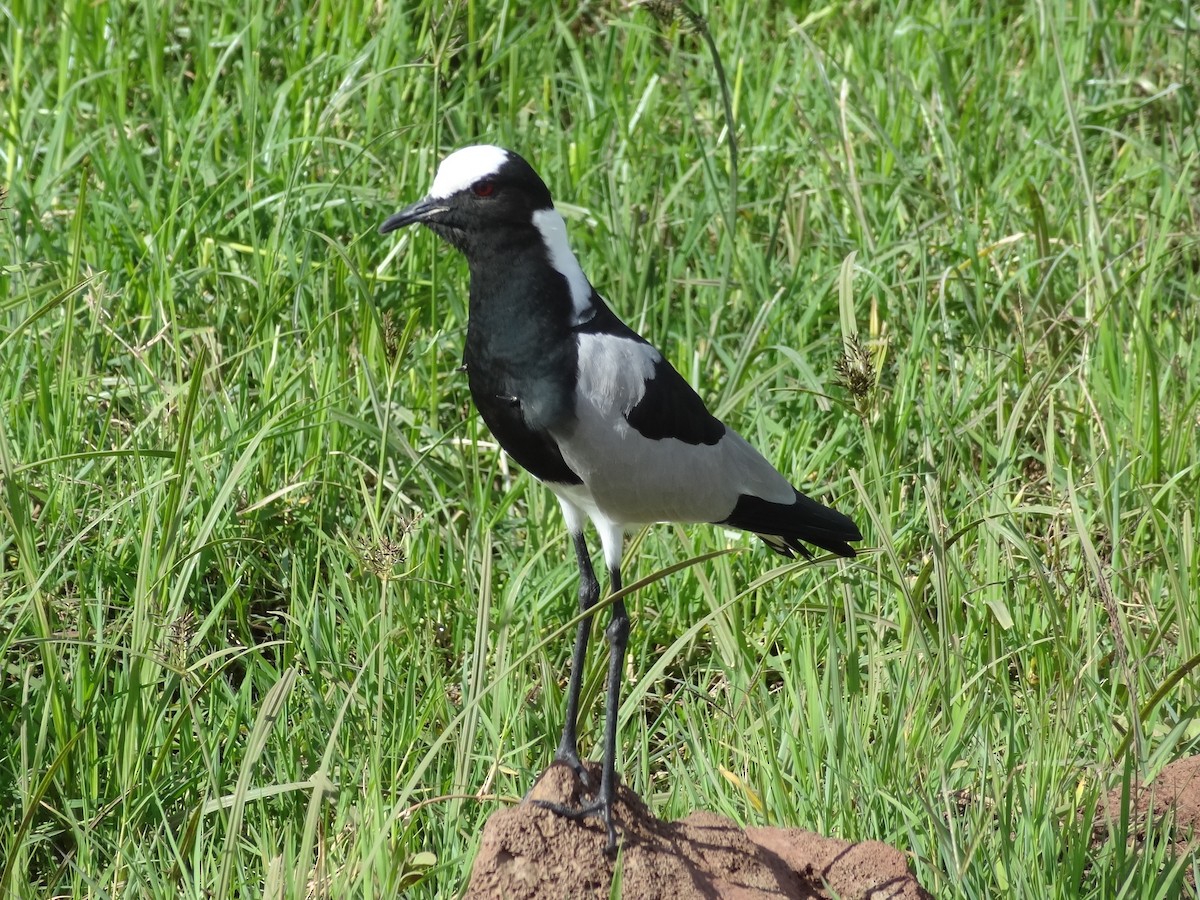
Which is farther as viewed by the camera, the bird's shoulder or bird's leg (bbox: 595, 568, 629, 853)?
the bird's shoulder

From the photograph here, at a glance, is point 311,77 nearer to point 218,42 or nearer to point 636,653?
point 218,42

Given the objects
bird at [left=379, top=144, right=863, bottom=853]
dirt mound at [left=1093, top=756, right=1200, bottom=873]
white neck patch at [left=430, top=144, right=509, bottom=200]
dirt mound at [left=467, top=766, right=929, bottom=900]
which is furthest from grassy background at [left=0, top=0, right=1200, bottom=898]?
white neck patch at [left=430, top=144, right=509, bottom=200]

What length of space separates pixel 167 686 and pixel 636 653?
48.9 inches

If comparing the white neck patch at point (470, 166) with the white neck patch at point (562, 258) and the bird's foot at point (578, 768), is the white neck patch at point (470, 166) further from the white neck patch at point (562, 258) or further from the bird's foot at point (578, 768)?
the bird's foot at point (578, 768)

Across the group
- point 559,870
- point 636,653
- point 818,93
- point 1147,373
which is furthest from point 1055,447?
point 559,870

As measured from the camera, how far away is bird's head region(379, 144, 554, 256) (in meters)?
3.07

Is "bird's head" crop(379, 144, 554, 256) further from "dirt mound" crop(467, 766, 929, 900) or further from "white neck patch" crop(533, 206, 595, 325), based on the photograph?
"dirt mound" crop(467, 766, 929, 900)

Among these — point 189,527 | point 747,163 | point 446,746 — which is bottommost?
point 446,746

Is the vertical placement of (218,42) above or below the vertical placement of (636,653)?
above

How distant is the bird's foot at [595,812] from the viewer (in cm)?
275

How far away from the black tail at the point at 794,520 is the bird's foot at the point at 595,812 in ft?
Result: 2.91

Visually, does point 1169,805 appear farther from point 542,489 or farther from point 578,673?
point 542,489

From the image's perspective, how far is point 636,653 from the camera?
154 inches

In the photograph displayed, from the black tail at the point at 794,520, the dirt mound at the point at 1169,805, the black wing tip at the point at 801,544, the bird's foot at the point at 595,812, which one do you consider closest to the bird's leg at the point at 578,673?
the bird's foot at the point at 595,812
